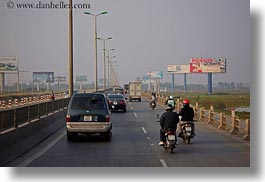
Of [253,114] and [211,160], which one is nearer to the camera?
[253,114]

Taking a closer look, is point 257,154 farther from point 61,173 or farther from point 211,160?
point 61,173

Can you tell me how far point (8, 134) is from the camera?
1266cm

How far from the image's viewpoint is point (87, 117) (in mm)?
16969

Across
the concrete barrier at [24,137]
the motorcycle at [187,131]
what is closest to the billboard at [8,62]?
the concrete barrier at [24,137]

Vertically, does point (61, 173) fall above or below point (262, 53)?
below

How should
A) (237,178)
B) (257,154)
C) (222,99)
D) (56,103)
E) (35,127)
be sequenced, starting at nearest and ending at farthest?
(237,178), (257,154), (35,127), (56,103), (222,99)

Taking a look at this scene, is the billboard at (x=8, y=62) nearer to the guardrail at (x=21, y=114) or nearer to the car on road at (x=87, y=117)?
the guardrail at (x=21, y=114)

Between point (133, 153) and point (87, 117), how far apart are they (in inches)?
146

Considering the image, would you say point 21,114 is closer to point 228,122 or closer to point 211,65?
point 228,122

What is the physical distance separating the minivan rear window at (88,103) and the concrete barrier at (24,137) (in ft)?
5.28

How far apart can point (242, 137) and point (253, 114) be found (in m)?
8.21

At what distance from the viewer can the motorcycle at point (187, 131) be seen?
16891mm

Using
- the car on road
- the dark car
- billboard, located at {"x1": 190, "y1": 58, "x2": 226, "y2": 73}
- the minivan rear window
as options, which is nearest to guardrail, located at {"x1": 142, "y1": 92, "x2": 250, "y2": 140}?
billboard, located at {"x1": 190, "y1": 58, "x2": 226, "y2": 73}

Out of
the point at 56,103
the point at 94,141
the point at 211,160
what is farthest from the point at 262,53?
the point at 56,103
